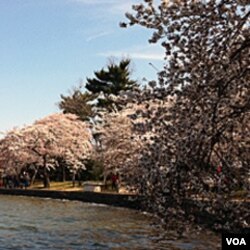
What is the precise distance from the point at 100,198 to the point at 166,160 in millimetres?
23164

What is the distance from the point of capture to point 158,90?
8.53m

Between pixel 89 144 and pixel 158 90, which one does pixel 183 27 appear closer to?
pixel 158 90

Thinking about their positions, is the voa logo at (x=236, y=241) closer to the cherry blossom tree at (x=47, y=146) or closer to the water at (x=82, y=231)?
the water at (x=82, y=231)

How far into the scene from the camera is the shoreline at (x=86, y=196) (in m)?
27.6

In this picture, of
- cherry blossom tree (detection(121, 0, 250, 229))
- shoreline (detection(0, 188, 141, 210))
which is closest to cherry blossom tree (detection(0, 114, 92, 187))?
shoreline (detection(0, 188, 141, 210))

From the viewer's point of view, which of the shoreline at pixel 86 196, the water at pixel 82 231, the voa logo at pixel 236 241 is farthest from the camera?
the shoreline at pixel 86 196

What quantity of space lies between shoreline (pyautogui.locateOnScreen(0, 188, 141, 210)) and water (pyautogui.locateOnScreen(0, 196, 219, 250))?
4.10 feet

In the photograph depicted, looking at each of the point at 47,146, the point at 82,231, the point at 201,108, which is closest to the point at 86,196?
A: the point at 47,146

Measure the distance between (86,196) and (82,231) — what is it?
1440 centimetres

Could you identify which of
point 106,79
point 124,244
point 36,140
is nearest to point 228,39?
point 124,244

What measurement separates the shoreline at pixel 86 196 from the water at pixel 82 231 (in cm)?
125

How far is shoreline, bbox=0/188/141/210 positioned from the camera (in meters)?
27.6

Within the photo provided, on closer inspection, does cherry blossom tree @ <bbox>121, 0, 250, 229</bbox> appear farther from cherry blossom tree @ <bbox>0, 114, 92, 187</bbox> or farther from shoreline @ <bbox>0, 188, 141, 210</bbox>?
cherry blossom tree @ <bbox>0, 114, 92, 187</bbox>

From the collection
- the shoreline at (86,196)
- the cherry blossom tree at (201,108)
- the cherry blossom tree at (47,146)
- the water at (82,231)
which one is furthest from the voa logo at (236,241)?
the cherry blossom tree at (47,146)
